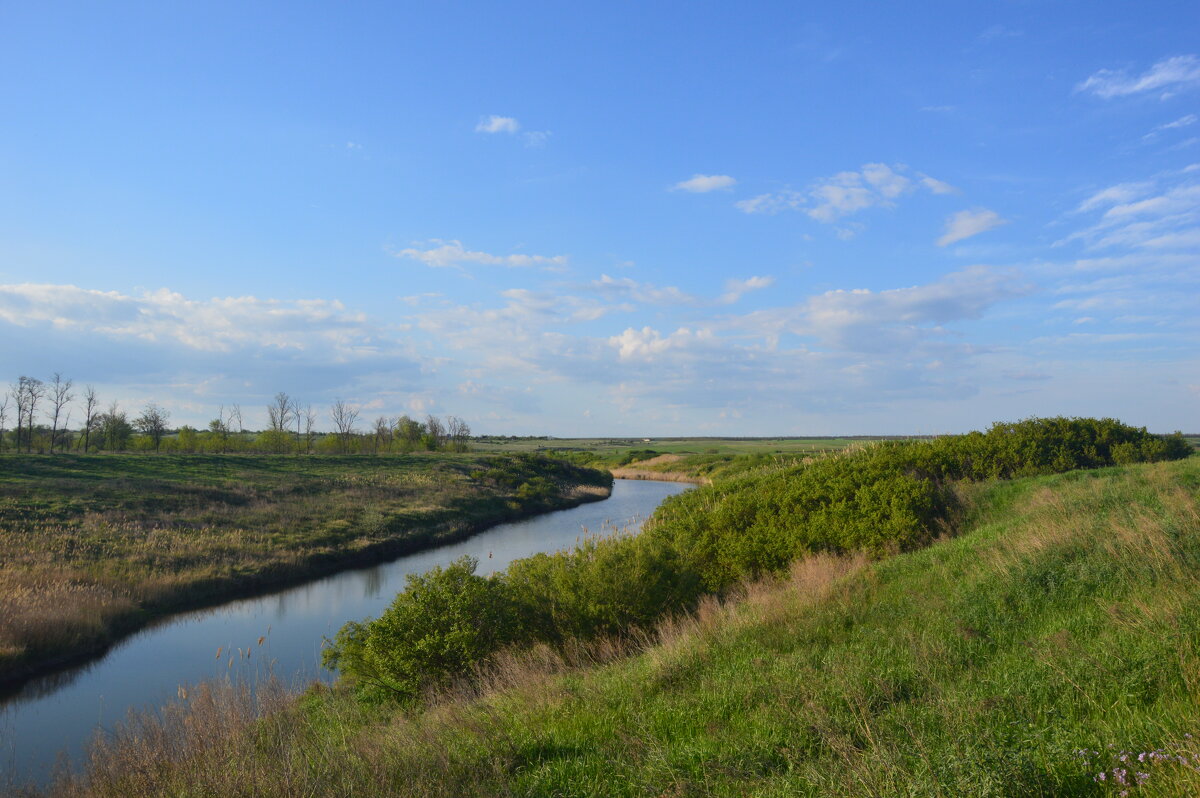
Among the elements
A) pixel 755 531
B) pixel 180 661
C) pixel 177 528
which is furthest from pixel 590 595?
pixel 177 528

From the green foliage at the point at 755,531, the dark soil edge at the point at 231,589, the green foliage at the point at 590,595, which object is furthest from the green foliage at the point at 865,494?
the dark soil edge at the point at 231,589

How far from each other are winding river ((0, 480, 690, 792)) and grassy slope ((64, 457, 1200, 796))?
17.1 ft

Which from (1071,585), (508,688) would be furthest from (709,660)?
(1071,585)

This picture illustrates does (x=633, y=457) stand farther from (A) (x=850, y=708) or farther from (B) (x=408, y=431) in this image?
(A) (x=850, y=708)

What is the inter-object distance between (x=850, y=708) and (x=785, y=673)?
141 centimetres

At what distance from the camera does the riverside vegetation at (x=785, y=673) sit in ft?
16.2

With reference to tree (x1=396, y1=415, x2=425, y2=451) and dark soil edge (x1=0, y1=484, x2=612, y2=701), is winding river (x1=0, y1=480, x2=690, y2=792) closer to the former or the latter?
dark soil edge (x1=0, y1=484, x2=612, y2=701)

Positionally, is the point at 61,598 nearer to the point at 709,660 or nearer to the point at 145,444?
the point at 709,660

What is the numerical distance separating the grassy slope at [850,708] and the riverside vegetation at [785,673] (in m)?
0.03

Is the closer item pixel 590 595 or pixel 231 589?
pixel 590 595

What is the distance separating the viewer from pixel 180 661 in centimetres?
1602

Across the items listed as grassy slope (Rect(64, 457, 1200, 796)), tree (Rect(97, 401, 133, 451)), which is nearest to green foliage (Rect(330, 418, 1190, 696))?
grassy slope (Rect(64, 457, 1200, 796))

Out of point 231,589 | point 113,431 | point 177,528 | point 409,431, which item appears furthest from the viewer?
point 409,431

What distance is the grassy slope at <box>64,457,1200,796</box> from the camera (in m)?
4.63
